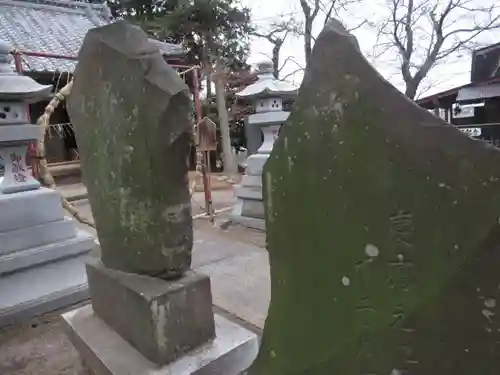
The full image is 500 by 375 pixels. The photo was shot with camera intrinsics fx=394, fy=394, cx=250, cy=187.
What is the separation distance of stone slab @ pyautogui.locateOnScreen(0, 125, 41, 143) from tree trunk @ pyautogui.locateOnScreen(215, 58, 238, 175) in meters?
8.16

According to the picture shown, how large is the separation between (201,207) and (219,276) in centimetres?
334

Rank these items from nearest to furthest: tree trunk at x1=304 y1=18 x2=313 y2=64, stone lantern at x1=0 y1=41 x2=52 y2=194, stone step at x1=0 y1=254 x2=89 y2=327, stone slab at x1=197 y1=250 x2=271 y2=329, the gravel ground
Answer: the gravel ground
stone slab at x1=197 y1=250 x2=271 y2=329
stone step at x1=0 y1=254 x2=89 y2=327
stone lantern at x1=0 y1=41 x2=52 y2=194
tree trunk at x1=304 y1=18 x2=313 y2=64

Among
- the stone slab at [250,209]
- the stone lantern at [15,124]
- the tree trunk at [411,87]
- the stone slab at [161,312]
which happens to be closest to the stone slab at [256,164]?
the stone slab at [250,209]

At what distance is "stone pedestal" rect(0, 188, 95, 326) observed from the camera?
311 centimetres

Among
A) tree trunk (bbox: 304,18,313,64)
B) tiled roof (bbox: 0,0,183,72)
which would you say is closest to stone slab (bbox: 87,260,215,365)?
tiled roof (bbox: 0,0,183,72)

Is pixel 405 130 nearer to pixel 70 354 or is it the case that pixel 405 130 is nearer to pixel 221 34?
pixel 70 354

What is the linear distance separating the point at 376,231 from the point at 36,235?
3.13 m

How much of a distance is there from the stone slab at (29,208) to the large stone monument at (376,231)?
2.81 meters

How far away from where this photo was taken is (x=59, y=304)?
330 centimetres

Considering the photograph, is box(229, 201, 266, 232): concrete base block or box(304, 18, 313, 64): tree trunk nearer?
box(229, 201, 266, 232): concrete base block

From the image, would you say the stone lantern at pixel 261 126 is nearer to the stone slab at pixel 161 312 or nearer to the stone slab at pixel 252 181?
the stone slab at pixel 252 181

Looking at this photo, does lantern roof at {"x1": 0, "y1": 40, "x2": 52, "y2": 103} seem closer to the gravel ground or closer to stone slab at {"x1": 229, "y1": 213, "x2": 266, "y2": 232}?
the gravel ground

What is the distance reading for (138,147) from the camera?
1861 mm

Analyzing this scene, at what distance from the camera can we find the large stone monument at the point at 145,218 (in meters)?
1.83
